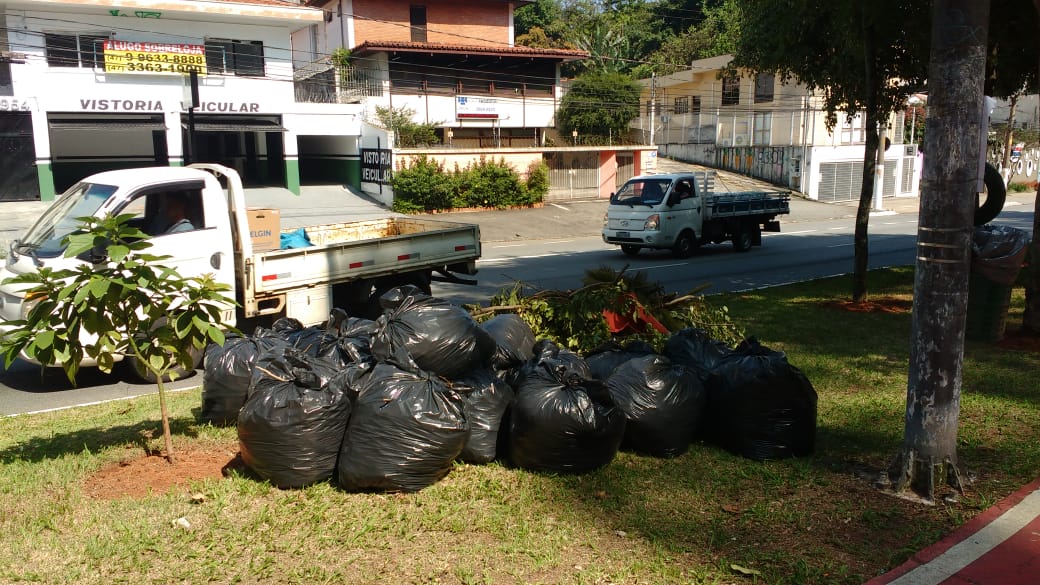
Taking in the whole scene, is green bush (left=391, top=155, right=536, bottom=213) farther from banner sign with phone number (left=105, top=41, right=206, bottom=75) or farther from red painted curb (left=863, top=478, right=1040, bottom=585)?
red painted curb (left=863, top=478, right=1040, bottom=585)

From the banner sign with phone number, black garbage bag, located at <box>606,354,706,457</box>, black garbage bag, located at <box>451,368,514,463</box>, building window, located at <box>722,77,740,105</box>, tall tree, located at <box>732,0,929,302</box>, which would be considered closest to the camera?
black garbage bag, located at <box>451,368,514,463</box>

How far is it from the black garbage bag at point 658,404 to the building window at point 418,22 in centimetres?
3295

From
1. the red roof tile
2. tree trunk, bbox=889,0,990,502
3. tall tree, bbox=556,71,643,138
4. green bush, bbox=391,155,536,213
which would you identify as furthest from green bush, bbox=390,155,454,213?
tree trunk, bbox=889,0,990,502

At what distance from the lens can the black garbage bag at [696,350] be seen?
606cm

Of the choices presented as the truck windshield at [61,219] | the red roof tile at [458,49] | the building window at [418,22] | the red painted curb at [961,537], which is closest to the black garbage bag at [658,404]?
the red painted curb at [961,537]

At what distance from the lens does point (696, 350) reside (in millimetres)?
6293

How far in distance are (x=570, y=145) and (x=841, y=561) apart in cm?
3252

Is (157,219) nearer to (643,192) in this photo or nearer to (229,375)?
(229,375)

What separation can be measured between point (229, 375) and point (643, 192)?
14.1m

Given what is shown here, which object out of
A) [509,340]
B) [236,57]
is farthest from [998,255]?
[236,57]

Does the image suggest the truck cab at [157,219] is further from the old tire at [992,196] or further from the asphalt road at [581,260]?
the old tire at [992,196]

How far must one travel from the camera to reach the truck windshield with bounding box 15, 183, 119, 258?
7992 mm

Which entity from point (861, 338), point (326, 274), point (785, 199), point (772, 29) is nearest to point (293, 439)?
point (326, 274)

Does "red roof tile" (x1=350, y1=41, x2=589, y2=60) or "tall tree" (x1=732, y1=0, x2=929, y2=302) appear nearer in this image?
"tall tree" (x1=732, y1=0, x2=929, y2=302)
